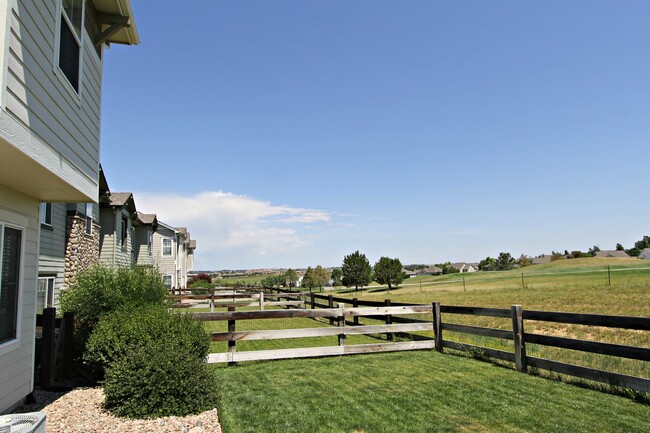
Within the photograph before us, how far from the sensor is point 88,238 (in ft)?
59.2

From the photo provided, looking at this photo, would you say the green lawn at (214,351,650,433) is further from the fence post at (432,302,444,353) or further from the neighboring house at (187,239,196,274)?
the neighboring house at (187,239,196,274)

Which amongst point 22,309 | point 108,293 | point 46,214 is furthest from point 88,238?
point 22,309

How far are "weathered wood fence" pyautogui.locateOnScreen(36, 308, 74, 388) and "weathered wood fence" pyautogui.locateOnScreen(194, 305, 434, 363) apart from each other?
6.92 feet

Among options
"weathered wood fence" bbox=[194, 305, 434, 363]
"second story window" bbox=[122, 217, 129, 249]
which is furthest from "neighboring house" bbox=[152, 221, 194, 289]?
"weathered wood fence" bbox=[194, 305, 434, 363]

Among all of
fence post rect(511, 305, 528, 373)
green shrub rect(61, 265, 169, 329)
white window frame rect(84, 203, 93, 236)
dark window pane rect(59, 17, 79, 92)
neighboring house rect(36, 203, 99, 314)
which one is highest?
dark window pane rect(59, 17, 79, 92)

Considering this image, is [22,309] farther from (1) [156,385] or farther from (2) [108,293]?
(1) [156,385]

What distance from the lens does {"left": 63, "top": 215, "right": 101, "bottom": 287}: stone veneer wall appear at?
15.6 meters

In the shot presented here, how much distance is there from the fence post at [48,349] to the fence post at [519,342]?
25.7 feet

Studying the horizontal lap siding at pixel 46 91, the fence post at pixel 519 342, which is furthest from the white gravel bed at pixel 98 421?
the fence post at pixel 519 342

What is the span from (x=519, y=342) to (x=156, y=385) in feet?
19.5

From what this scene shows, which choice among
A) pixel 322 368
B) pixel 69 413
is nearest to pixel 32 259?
pixel 69 413

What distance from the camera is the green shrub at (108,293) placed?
27.5 ft

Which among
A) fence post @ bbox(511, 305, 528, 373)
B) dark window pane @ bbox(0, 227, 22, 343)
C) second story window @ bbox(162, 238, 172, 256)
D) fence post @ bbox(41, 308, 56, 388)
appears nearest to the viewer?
dark window pane @ bbox(0, 227, 22, 343)

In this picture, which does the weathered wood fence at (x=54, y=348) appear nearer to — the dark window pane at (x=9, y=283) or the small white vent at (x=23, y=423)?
the dark window pane at (x=9, y=283)
